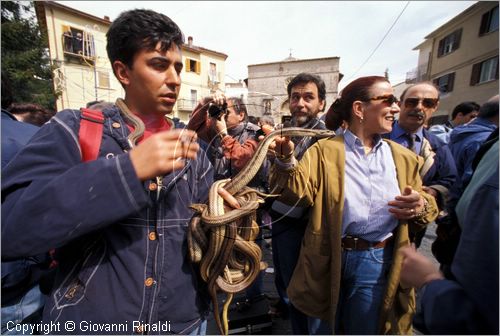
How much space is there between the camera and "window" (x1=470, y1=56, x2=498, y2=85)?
15302mm

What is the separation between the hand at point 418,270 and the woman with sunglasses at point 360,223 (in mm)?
720

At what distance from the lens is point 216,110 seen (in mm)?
1598

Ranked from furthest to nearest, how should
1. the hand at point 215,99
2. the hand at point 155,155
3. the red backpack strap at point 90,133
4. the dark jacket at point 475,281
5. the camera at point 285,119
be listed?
the camera at point 285,119, the hand at point 215,99, the red backpack strap at point 90,133, the hand at point 155,155, the dark jacket at point 475,281

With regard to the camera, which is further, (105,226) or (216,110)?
(216,110)

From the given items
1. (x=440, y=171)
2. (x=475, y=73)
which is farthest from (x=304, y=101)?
(x=475, y=73)

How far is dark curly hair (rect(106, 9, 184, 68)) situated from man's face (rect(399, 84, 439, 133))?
108 inches

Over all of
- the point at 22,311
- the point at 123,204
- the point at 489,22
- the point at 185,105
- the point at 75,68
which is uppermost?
the point at 489,22

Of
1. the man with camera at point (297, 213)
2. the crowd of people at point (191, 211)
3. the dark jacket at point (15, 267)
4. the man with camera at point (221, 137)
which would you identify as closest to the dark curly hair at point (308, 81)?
the man with camera at point (297, 213)

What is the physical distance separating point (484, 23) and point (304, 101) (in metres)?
23.2

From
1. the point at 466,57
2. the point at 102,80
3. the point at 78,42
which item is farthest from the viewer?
the point at 78,42

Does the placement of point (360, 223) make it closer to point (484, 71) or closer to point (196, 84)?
point (196, 84)

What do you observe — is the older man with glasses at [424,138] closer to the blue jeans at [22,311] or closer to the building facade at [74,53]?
the blue jeans at [22,311]

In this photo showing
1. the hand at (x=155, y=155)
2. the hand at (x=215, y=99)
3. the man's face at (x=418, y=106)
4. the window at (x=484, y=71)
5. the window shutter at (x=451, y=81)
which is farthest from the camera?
the window shutter at (x=451, y=81)

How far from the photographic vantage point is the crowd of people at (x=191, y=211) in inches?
35.6
